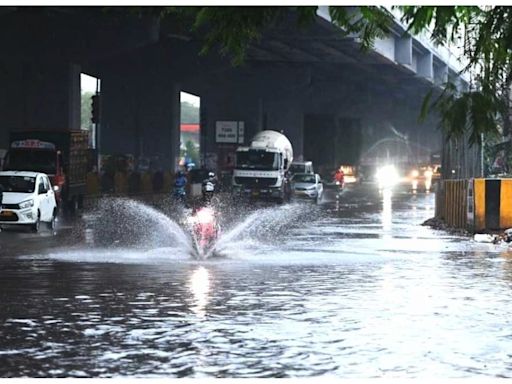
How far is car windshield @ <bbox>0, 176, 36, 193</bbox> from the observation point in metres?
33.6

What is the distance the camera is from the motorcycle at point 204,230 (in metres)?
25.7

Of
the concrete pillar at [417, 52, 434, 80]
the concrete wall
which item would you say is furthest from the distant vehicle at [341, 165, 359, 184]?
the concrete wall

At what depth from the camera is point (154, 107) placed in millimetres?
86875

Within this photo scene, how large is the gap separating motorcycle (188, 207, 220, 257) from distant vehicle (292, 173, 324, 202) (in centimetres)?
3807

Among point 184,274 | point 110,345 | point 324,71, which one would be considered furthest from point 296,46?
point 110,345

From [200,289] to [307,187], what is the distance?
154ft

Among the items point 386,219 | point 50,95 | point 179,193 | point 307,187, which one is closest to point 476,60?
point 386,219

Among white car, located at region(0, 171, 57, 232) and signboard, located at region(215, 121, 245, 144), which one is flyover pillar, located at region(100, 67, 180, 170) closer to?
signboard, located at region(215, 121, 245, 144)

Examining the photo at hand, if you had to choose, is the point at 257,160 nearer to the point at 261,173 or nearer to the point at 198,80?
the point at 261,173

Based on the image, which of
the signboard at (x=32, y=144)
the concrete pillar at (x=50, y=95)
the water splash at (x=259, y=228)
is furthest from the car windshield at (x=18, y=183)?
the concrete pillar at (x=50, y=95)

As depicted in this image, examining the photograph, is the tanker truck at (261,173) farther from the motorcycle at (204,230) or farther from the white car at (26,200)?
the motorcycle at (204,230)

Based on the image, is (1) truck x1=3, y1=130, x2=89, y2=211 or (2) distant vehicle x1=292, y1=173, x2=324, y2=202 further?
(2) distant vehicle x1=292, y1=173, x2=324, y2=202

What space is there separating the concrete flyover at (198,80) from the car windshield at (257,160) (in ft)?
19.6

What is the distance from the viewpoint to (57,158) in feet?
147
